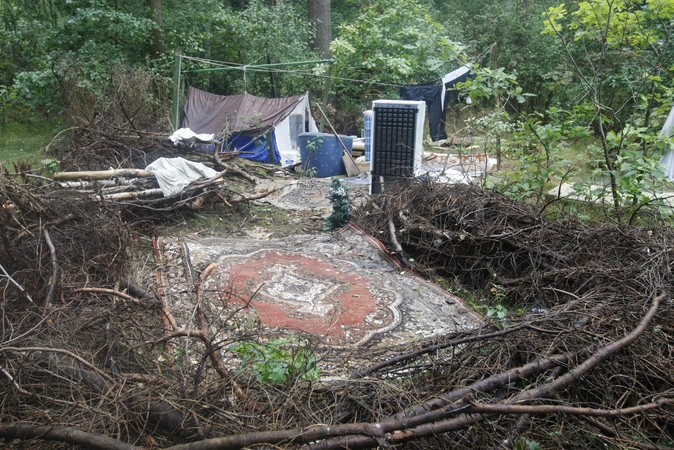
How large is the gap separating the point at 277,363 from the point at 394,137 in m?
5.74

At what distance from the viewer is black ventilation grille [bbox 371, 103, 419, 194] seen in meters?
7.79

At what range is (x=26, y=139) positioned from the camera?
12.7 meters

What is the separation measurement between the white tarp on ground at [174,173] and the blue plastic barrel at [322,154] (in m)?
3.65

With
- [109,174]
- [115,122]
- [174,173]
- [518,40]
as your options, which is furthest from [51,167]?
[518,40]

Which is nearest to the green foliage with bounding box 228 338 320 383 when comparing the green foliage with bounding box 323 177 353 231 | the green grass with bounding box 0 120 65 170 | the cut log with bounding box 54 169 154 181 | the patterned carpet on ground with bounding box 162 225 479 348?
the patterned carpet on ground with bounding box 162 225 479 348

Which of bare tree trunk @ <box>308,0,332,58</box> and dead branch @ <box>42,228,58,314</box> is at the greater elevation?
bare tree trunk @ <box>308,0,332,58</box>

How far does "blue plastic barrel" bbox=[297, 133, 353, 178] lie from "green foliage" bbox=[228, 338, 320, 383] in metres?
8.17

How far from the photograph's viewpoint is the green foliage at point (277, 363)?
2.53 meters

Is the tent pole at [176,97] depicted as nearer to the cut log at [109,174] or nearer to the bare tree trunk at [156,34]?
the bare tree trunk at [156,34]

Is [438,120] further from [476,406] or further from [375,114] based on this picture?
[476,406]

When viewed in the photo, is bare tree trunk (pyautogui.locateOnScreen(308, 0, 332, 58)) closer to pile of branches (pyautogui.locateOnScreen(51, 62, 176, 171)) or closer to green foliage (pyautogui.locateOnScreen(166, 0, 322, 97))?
green foliage (pyautogui.locateOnScreen(166, 0, 322, 97))

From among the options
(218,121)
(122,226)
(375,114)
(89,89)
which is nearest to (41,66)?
(89,89)

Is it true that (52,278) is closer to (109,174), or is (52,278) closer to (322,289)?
(322,289)

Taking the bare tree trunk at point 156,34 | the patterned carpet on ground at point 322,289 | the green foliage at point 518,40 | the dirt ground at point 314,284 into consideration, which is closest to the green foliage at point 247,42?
the bare tree trunk at point 156,34
